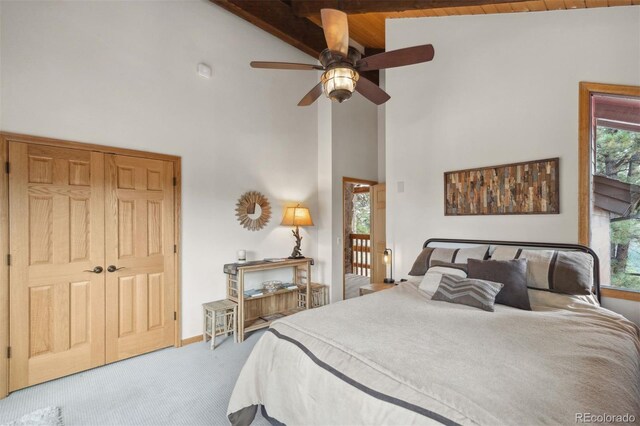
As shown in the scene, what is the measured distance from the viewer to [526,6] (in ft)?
9.18

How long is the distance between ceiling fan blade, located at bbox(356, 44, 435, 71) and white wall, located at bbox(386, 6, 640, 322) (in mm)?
1336

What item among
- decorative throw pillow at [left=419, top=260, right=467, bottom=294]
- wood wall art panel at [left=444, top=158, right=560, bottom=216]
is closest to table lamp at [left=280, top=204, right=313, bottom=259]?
wood wall art panel at [left=444, top=158, right=560, bottom=216]

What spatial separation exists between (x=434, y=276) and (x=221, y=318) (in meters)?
2.47

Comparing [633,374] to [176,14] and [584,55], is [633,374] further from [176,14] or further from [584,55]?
[176,14]

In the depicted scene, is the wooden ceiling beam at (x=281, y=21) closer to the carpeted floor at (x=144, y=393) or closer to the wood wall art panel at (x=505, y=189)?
the wood wall art panel at (x=505, y=189)

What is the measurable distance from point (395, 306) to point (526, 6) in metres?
3.02

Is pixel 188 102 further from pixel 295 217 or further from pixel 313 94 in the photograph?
pixel 295 217

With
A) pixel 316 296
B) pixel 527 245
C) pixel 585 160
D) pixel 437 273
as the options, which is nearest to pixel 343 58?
pixel 437 273

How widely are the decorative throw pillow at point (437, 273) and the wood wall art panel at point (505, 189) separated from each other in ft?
2.64

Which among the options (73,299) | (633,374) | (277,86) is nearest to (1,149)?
(73,299)

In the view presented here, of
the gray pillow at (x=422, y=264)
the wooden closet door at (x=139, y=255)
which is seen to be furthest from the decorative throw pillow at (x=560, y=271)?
the wooden closet door at (x=139, y=255)

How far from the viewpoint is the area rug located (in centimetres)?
203

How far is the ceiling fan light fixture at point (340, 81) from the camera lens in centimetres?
211

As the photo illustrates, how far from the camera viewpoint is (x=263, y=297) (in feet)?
13.4
